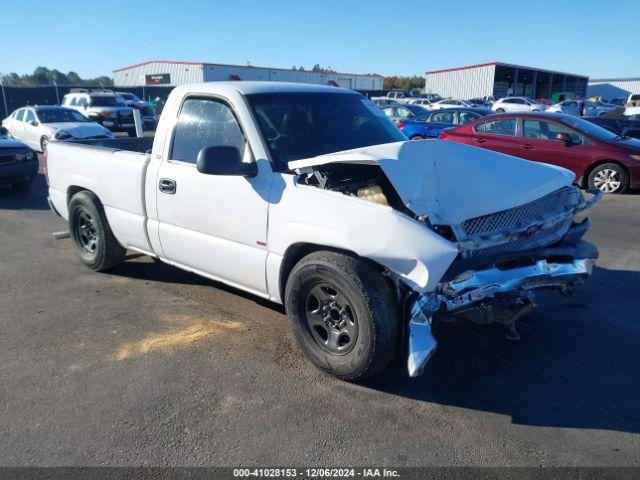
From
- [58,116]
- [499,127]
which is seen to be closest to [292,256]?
[499,127]

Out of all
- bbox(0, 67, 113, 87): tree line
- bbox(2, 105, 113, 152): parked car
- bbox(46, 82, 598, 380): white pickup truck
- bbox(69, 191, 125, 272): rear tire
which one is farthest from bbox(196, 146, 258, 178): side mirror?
bbox(0, 67, 113, 87): tree line

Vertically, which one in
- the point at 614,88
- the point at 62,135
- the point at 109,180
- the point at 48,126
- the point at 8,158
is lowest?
the point at 8,158

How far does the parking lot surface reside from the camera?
2.94m

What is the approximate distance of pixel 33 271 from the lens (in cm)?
603

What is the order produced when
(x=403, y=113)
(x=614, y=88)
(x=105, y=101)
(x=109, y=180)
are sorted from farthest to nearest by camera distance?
(x=614, y=88), (x=105, y=101), (x=403, y=113), (x=109, y=180)

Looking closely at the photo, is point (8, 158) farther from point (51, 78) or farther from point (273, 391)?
point (51, 78)

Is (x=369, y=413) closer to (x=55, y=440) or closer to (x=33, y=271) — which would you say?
(x=55, y=440)

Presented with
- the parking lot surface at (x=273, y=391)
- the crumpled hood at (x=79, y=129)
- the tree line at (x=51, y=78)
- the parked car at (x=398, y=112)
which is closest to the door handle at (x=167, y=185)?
the parking lot surface at (x=273, y=391)

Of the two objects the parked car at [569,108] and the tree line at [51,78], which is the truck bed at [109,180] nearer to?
the parked car at [569,108]

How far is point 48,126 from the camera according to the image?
15.4 meters

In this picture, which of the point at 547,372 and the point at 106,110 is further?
the point at 106,110

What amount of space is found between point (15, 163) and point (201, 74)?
45.9 meters

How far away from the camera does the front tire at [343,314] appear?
328cm

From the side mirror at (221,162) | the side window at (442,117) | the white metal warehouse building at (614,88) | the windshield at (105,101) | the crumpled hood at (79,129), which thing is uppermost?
the white metal warehouse building at (614,88)
